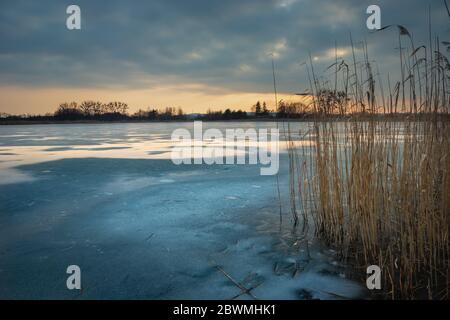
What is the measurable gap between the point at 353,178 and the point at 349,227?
458mm

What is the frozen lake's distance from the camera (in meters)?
2.16

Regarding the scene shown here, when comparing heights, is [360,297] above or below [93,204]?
below

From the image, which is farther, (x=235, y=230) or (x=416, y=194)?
(x=235, y=230)

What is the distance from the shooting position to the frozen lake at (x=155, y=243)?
216 centimetres

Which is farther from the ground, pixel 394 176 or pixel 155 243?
pixel 394 176

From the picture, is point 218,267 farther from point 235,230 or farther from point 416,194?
point 416,194

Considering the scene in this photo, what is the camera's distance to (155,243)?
2.92 meters

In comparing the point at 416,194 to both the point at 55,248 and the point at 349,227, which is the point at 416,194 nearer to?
the point at 349,227
